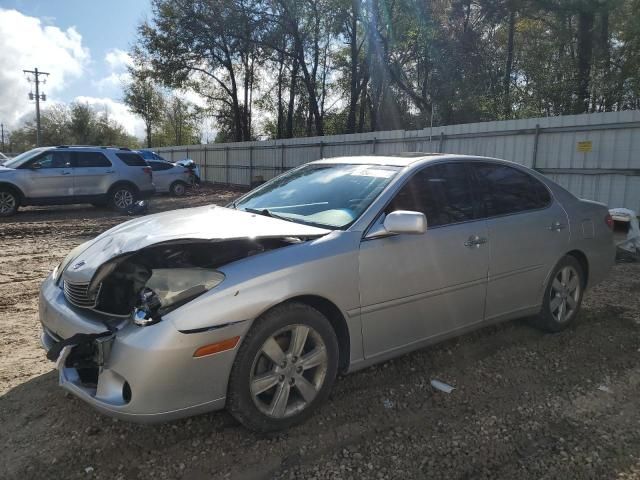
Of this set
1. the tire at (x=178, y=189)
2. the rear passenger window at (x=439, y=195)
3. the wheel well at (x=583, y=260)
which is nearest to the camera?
the rear passenger window at (x=439, y=195)

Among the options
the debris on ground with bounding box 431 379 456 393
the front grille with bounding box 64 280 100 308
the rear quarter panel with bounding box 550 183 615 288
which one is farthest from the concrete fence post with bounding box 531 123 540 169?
the front grille with bounding box 64 280 100 308

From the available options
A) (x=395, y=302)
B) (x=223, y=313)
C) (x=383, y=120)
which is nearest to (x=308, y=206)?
(x=395, y=302)

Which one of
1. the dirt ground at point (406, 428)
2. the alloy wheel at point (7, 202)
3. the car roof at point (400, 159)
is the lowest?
the dirt ground at point (406, 428)

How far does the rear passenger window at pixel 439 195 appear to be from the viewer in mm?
3399

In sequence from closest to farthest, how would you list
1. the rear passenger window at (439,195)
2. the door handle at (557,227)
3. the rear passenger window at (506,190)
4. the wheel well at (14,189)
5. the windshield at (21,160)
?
the rear passenger window at (439,195) < the rear passenger window at (506,190) < the door handle at (557,227) < the wheel well at (14,189) < the windshield at (21,160)

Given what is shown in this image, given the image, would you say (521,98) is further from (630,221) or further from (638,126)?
(630,221)

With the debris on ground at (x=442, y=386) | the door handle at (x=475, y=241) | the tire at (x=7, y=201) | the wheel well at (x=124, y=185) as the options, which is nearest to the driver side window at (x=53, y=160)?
the tire at (x=7, y=201)

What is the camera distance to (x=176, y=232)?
299 cm

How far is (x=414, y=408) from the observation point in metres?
3.08

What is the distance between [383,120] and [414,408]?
2647 centimetres

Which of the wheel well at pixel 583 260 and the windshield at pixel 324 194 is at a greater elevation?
the windshield at pixel 324 194

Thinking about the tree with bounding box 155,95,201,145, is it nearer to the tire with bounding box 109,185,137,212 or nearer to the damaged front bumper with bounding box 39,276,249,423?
the tire with bounding box 109,185,137,212

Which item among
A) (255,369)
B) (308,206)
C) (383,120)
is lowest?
(255,369)

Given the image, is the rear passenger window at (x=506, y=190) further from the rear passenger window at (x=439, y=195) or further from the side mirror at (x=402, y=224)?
the side mirror at (x=402, y=224)
